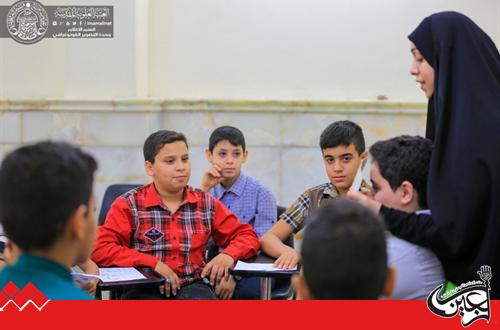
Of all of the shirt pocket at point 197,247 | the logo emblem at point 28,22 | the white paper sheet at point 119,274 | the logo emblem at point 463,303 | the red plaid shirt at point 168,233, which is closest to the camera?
the logo emblem at point 463,303

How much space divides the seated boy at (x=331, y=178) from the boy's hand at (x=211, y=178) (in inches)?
26.7

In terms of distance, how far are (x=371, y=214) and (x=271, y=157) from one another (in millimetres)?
3895

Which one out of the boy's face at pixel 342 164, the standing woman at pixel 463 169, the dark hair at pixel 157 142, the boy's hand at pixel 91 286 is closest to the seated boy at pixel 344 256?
the standing woman at pixel 463 169

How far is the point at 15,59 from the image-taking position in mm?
5422

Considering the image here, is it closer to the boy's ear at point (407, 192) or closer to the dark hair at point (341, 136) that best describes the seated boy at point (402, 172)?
the boy's ear at point (407, 192)

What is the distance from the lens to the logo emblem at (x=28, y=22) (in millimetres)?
5430

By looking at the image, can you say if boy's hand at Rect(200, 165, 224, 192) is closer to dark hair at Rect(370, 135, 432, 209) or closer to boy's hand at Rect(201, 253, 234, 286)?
boy's hand at Rect(201, 253, 234, 286)

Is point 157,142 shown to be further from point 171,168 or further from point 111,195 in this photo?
point 111,195

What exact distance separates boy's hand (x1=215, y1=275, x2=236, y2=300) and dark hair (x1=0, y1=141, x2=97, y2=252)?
5.58ft

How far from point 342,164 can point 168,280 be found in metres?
0.97

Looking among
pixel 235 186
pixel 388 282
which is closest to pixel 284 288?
pixel 235 186

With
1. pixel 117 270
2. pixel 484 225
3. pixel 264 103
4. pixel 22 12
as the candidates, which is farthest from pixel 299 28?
pixel 484 225

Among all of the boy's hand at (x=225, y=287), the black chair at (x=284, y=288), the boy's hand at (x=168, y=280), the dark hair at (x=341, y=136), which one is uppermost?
the dark hair at (x=341, y=136)

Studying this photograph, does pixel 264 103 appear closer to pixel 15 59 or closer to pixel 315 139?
pixel 315 139
